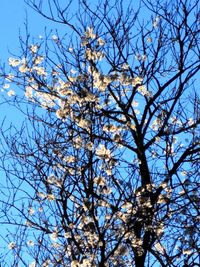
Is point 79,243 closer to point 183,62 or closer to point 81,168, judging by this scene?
point 81,168

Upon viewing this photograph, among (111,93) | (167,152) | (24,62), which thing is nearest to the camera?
(167,152)

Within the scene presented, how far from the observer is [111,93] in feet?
33.2

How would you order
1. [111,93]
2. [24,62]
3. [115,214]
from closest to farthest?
[115,214] → [111,93] → [24,62]

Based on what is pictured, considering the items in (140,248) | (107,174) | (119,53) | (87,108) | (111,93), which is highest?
(119,53)

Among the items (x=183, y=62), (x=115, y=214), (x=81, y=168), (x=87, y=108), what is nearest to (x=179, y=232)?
(x=115, y=214)

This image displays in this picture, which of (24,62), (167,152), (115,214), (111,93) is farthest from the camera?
(24,62)

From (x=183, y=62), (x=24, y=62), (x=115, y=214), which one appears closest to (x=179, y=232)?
(x=115, y=214)

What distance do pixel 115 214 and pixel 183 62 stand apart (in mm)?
3502

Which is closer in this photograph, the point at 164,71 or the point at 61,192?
the point at 61,192

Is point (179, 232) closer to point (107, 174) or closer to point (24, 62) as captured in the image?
point (107, 174)

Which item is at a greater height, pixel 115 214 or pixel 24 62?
pixel 24 62

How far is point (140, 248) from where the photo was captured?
8859mm

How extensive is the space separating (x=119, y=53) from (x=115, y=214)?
3.50 meters

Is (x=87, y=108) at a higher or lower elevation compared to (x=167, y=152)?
higher
